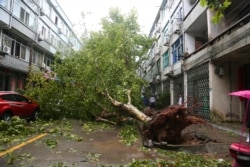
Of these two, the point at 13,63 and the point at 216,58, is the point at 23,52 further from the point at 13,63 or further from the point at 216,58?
the point at 216,58

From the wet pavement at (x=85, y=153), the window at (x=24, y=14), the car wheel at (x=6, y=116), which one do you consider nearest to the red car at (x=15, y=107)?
the car wheel at (x=6, y=116)

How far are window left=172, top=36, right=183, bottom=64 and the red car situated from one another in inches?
511

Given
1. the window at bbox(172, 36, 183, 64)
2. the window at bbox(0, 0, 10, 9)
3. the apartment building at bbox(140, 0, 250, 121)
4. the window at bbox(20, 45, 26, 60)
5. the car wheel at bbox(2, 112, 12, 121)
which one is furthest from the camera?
the window at bbox(20, 45, 26, 60)

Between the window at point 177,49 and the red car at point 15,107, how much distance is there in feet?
42.6

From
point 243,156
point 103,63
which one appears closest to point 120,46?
point 103,63

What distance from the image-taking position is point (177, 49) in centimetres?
2711

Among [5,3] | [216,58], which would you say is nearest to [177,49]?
[216,58]

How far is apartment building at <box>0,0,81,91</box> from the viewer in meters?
23.4

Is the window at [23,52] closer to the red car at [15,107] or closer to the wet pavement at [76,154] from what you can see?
the red car at [15,107]

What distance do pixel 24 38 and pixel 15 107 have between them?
1565cm

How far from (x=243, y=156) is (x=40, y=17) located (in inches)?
1240

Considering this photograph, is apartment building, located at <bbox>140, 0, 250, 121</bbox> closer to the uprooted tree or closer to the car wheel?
the uprooted tree

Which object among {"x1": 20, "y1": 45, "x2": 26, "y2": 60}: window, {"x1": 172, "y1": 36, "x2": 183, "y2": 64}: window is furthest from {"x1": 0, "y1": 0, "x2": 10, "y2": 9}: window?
{"x1": 172, "y1": 36, "x2": 183, "y2": 64}: window

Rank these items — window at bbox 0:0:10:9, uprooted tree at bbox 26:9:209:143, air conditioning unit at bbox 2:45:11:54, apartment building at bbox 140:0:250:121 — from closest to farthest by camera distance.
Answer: apartment building at bbox 140:0:250:121
uprooted tree at bbox 26:9:209:143
window at bbox 0:0:10:9
air conditioning unit at bbox 2:45:11:54
